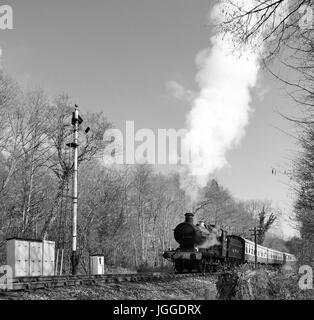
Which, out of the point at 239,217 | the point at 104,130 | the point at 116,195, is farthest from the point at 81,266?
the point at 239,217

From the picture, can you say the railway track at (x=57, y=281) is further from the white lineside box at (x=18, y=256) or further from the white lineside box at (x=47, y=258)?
the white lineside box at (x=47, y=258)

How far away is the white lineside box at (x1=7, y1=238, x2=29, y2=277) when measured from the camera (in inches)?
570

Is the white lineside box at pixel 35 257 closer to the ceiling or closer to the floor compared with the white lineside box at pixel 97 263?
closer to the ceiling

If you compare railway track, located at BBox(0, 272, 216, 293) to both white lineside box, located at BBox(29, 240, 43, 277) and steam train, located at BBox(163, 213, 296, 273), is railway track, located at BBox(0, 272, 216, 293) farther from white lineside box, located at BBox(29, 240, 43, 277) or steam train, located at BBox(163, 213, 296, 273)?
steam train, located at BBox(163, 213, 296, 273)

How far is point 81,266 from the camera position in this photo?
1291 inches

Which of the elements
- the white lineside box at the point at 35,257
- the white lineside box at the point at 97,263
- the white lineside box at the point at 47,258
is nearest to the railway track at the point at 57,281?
the white lineside box at the point at 35,257

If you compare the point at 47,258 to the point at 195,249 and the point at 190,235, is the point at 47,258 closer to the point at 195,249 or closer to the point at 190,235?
the point at 195,249

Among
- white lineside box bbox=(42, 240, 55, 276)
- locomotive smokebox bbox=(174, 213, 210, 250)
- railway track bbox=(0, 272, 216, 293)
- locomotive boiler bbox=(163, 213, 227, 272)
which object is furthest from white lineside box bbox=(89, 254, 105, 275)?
locomotive smokebox bbox=(174, 213, 210, 250)

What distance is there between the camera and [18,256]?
1471cm

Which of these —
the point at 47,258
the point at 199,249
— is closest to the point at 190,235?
the point at 199,249

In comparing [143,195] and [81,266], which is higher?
[143,195]

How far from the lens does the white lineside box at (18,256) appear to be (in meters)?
14.5
